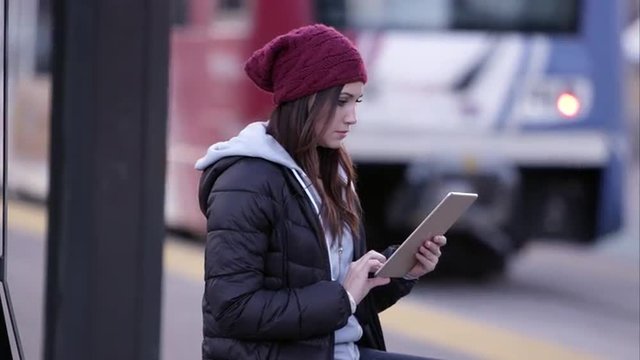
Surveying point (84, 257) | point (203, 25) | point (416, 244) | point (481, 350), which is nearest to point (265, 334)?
point (416, 244)

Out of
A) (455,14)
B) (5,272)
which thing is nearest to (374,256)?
(5,272)

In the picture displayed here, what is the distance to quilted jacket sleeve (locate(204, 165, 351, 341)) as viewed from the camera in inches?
103

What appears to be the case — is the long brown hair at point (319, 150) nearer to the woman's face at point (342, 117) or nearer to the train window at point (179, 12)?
the woman's face at point (342, 117)

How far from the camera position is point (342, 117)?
2766mm

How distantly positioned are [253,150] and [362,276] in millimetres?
308

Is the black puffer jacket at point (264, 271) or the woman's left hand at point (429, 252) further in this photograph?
the woman's left hand at point (429, 252)

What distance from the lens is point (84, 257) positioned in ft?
12.4

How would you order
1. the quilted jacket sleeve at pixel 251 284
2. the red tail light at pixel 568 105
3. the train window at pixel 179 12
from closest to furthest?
the quilted jacket sleeve at pixel 251 284 < the red tail light at pixel 568 105 < the train window at pixel 179 12

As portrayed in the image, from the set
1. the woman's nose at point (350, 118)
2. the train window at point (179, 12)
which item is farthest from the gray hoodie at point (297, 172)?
the train window at point (179, 12)

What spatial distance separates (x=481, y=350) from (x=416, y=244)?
4.77 metres

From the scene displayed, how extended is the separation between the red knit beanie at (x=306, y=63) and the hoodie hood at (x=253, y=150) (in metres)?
0.08

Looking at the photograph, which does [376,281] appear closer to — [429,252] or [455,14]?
[429,252]

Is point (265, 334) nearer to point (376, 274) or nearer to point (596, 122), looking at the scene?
point (376, 274)

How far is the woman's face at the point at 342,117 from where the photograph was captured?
9.07 ft
